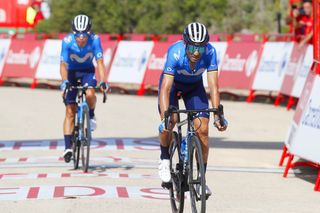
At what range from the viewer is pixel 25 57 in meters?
28.9

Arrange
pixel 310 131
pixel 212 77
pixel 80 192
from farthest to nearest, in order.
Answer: pixel 310 131
pixel 80 192
pixel 212 77

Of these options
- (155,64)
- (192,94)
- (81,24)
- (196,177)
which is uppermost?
(81,24)

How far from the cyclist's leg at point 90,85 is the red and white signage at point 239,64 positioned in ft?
37.9

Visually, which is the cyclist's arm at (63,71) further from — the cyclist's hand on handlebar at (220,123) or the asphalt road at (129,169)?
the cyclist's hand on handlebar at (220,123)

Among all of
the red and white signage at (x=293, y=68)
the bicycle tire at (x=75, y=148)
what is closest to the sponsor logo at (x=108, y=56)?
the red and white signage at (x=293, y=68)

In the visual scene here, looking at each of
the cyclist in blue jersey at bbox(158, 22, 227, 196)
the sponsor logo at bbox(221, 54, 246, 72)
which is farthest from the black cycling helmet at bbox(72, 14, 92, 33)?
the sponsor logo at bbox(221, 54, 246, 72)

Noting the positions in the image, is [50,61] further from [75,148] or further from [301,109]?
[301,109]

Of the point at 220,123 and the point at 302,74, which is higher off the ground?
the point at 220,123

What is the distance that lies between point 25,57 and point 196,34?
68.8 feet

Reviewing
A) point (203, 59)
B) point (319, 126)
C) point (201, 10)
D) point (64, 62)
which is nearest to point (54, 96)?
point (64, 62)

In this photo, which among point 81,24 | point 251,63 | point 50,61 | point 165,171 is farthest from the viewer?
point 50,61

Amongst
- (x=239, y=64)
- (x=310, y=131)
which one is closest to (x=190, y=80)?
(x=310, y=131)

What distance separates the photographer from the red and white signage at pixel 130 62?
25703 mm

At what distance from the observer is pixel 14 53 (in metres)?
29.3
